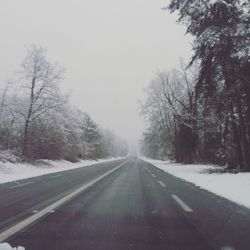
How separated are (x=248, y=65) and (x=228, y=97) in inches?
85.0

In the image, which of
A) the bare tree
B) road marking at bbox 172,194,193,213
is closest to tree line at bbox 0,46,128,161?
the bare tree

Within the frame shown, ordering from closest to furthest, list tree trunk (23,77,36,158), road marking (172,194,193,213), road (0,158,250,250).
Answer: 1. road (0,158,250,250)
2. road marking (172,194,193,213)
3. tree trunk (23,77,36,158)

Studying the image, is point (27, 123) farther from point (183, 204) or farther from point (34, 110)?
point (183, 204)

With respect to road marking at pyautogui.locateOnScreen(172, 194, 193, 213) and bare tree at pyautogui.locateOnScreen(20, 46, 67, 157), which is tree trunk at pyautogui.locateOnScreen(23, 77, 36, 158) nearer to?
bare tree at pyautogui.locateOnScreen(20, 46, 67, 157)

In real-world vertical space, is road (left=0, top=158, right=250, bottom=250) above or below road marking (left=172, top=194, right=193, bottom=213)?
below

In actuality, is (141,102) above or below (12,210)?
above

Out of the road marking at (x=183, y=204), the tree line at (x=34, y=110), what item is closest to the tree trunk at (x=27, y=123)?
the tree line at (x=34, y=110)

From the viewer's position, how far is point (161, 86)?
4347 centimetres

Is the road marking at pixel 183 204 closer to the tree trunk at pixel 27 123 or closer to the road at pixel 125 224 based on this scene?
the road at pixel 125 224

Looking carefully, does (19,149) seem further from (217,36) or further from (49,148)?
(217,36)

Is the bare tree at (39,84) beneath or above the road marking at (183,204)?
above

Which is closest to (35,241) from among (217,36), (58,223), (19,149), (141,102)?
(58,223)

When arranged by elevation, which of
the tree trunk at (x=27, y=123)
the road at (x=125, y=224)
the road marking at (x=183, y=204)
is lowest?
the road at (x=125, y=224)

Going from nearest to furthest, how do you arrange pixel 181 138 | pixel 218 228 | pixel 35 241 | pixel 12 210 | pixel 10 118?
pixel 35 241, pixel 218 228, pixel 12 210, pixel 10 118, pixel 181 138
